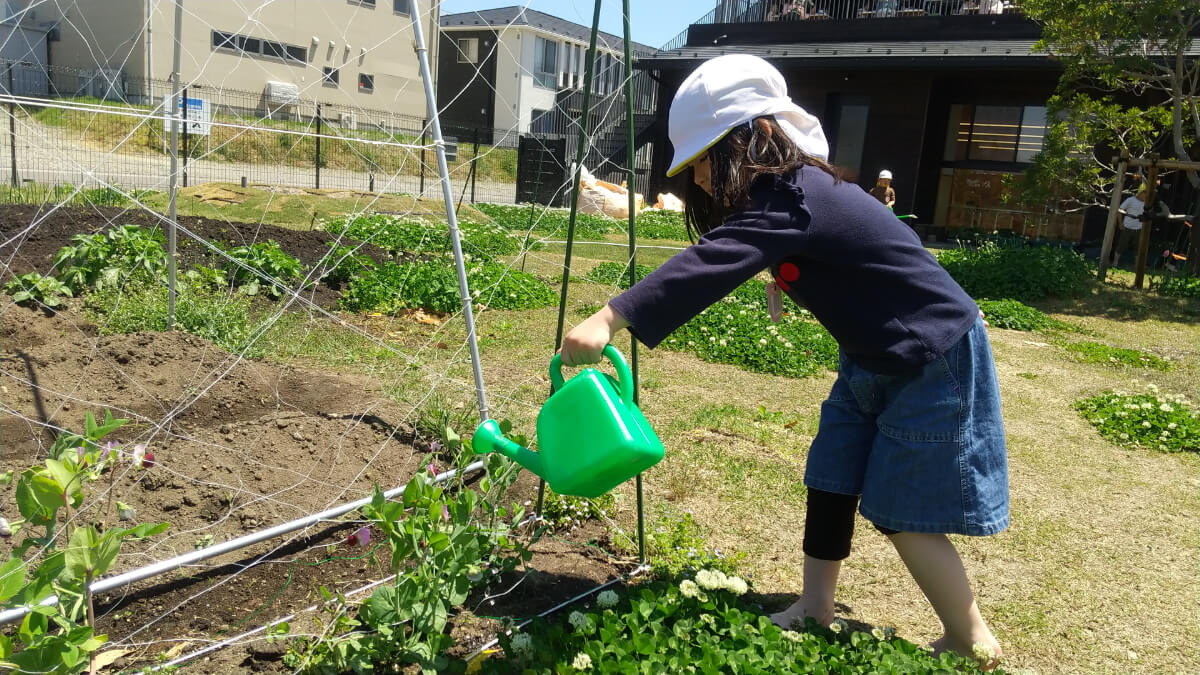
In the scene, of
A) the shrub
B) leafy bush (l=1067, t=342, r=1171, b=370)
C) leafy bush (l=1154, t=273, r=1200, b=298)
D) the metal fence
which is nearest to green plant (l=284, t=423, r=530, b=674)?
leafy bush (l=1067, t=342, r=1171, b=370)

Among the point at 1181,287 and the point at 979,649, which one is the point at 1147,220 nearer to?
the point at 1181,287

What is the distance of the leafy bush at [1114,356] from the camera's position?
615 cm

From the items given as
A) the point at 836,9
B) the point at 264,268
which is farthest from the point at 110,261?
the point at 836,9

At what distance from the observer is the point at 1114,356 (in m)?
6.35

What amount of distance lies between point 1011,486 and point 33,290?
16.5ft

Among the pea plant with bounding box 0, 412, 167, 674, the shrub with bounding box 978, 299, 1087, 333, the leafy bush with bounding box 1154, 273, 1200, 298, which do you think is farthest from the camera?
the leafy bush with bounding box 1154, 273, 1200, 298

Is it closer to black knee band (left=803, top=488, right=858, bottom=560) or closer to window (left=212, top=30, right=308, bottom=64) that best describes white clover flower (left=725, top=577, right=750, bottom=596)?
black knee band (left=803, top=488, right=858, bottom=560)

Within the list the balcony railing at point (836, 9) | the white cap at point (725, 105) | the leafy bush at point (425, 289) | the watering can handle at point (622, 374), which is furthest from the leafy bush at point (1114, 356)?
the balcony railing at point (836, 9)

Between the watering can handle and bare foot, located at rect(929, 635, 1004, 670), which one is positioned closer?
the watering can handle

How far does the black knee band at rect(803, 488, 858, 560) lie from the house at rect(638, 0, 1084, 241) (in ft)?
46.4

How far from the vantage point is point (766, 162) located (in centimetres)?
181

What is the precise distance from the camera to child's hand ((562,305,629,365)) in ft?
5.27

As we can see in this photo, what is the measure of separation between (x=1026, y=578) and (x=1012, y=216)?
14.4 m

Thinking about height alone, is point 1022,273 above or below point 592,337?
below
